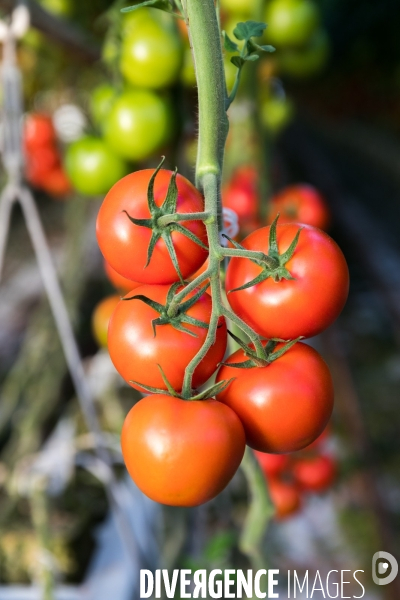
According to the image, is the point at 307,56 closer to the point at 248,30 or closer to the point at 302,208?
the point at 302,208

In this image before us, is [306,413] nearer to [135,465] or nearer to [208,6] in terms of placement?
[135,465]

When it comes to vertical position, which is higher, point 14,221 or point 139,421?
point 139,421

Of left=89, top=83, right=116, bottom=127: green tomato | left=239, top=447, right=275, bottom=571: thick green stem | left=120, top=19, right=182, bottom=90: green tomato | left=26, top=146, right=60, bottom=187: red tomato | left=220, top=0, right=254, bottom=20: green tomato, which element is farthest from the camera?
left=26, top=146, right=60, bottom=187: red tomato

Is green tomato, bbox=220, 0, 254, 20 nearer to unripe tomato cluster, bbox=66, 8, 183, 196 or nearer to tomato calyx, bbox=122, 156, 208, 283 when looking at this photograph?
unripe tomato cluster, bbox=66, 8, 183, 196

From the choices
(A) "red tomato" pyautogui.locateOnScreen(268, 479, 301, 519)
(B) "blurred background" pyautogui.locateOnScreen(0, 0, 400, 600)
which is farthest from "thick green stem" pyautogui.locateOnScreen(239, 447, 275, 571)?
(A) "red tomato" pyautogui.locateOnScreen(268, 479, 301, 519)

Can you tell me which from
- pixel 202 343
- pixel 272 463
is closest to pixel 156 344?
pixel 202 343

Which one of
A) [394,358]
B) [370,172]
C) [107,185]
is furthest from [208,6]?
[370,172]
